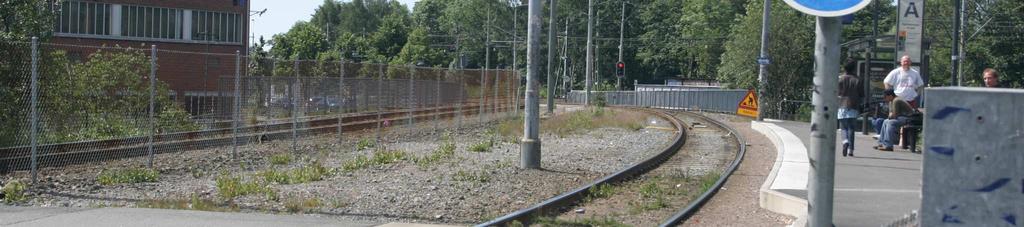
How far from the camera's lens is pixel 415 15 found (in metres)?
123

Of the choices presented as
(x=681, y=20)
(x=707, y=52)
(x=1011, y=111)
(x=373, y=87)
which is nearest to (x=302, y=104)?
(x=373, y=87)

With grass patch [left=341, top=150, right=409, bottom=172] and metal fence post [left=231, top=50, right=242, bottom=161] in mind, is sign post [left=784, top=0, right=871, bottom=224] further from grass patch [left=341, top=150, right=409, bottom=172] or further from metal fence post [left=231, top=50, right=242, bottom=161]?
metal fence post [left=231, top=50, right=242, bottom=161]

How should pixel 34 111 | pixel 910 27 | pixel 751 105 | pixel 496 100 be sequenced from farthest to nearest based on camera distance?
pixel 496 100 < pixel 751 105 < pixel 910 27 < pixel 34 111

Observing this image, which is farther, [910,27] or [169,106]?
[910,27]

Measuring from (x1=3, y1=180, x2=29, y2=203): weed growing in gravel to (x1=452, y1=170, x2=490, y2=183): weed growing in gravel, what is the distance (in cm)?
499

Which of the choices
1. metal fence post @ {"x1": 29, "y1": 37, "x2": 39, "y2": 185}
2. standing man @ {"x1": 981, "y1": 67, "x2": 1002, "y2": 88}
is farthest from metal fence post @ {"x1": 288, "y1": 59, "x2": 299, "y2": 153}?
standing man @ {"x1": 981, "y1": 67, "x2": 1002, "y2": 88}

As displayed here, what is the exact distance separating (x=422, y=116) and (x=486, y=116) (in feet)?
22.2

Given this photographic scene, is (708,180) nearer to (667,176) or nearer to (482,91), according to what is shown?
(667,176)

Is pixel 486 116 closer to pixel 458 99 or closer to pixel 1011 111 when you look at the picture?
pixel 458 99

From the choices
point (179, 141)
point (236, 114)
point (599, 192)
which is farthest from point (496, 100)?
point (599, 192)

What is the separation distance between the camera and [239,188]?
1134 cm

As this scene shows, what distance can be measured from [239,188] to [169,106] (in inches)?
188

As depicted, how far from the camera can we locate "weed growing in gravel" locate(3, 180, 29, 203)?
10.5m

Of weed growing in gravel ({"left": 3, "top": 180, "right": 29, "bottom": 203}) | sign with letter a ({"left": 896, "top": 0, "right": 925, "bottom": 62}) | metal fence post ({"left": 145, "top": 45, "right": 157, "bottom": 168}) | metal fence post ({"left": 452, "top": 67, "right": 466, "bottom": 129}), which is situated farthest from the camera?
metal fence post ({"left": 452, "top": 67, "right": 466, "bottom": 129})
